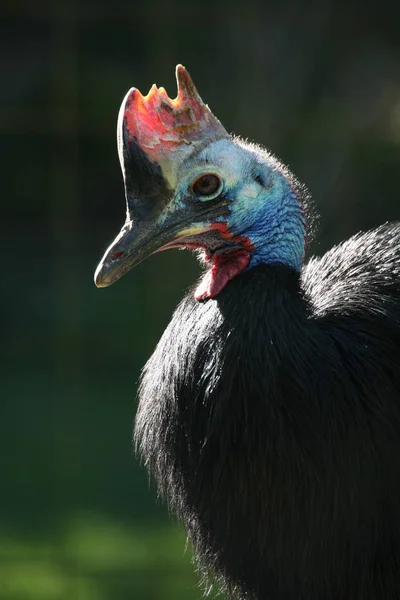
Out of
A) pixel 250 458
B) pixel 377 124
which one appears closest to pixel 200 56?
pixel 377 124

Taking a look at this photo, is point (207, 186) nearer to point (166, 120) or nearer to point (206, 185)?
point (206, 185)

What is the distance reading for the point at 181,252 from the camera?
177 inches

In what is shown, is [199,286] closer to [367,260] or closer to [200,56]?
[367,260]

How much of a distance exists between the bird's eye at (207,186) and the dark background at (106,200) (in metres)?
1.73

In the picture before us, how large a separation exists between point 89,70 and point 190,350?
3489mm

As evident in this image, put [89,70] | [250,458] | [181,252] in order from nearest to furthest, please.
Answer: [250,458]
[181,252]
[89,70]

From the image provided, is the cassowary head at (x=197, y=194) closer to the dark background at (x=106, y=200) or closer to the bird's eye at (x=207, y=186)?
Answer: the bird's eye at (x=207, y=186)

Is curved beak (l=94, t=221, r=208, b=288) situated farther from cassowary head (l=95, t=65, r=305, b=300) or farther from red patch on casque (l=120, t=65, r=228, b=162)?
red patch on casque (l=120, t=65, r=228, b=162)

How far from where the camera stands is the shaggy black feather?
1.89 meters

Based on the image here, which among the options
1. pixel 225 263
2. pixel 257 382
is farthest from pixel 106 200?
pixel 257 382

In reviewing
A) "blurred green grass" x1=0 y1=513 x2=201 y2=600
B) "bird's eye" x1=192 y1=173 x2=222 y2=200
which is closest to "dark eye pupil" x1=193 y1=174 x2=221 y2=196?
"bird's eye" x1=192 y1=173 x2=222 y2=200

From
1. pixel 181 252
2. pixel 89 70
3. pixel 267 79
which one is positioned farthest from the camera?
pixel 89 70

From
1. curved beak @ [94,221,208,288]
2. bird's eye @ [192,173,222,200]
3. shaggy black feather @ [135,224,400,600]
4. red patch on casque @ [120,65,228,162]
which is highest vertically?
red patch on casque @ [120,65,228,162]

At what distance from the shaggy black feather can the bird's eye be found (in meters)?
0.13
